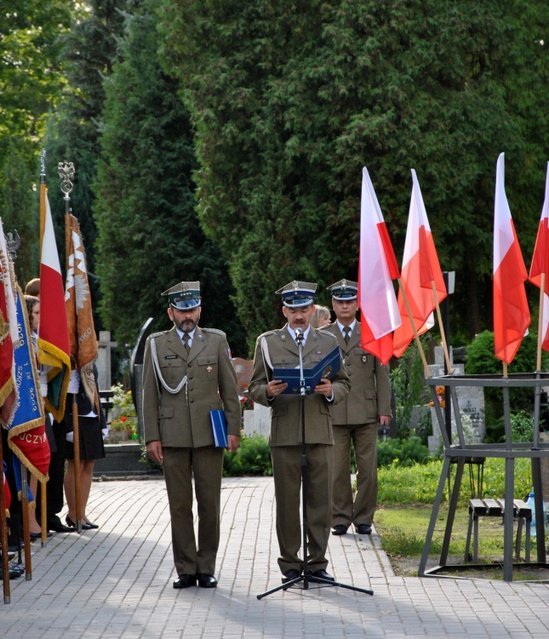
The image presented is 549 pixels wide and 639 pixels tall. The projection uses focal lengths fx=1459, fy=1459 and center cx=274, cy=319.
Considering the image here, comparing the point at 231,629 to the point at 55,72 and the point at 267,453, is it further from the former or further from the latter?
the point at 55,72

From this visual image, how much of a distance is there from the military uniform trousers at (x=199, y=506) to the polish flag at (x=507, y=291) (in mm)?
2063

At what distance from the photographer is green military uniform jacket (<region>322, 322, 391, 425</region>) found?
12422mm

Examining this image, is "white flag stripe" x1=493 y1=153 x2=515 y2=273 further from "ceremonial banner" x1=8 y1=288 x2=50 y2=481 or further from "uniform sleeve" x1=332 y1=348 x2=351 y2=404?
"ceremonial banner" x1=8 y1=288 x2=50 y2=481

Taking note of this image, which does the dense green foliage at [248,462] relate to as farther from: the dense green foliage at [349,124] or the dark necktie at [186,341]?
the dense green foliage at [349,124]

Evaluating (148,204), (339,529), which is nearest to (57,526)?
(339,529)

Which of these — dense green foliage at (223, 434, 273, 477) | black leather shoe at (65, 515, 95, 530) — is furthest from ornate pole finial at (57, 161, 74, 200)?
dense green foliage at (223, 434, 273, 477)

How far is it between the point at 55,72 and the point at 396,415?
80.8ft

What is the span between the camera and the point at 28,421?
9.87 metres

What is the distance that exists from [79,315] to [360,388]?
269cm

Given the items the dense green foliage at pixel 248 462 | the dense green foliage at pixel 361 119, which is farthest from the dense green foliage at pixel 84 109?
the dense green foliage at pixel 248 462

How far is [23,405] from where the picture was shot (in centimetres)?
989

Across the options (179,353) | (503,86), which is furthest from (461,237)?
(179,353)

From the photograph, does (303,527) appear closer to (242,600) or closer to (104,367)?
(242,600)

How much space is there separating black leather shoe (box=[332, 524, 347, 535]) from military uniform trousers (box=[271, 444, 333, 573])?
8.04ft
